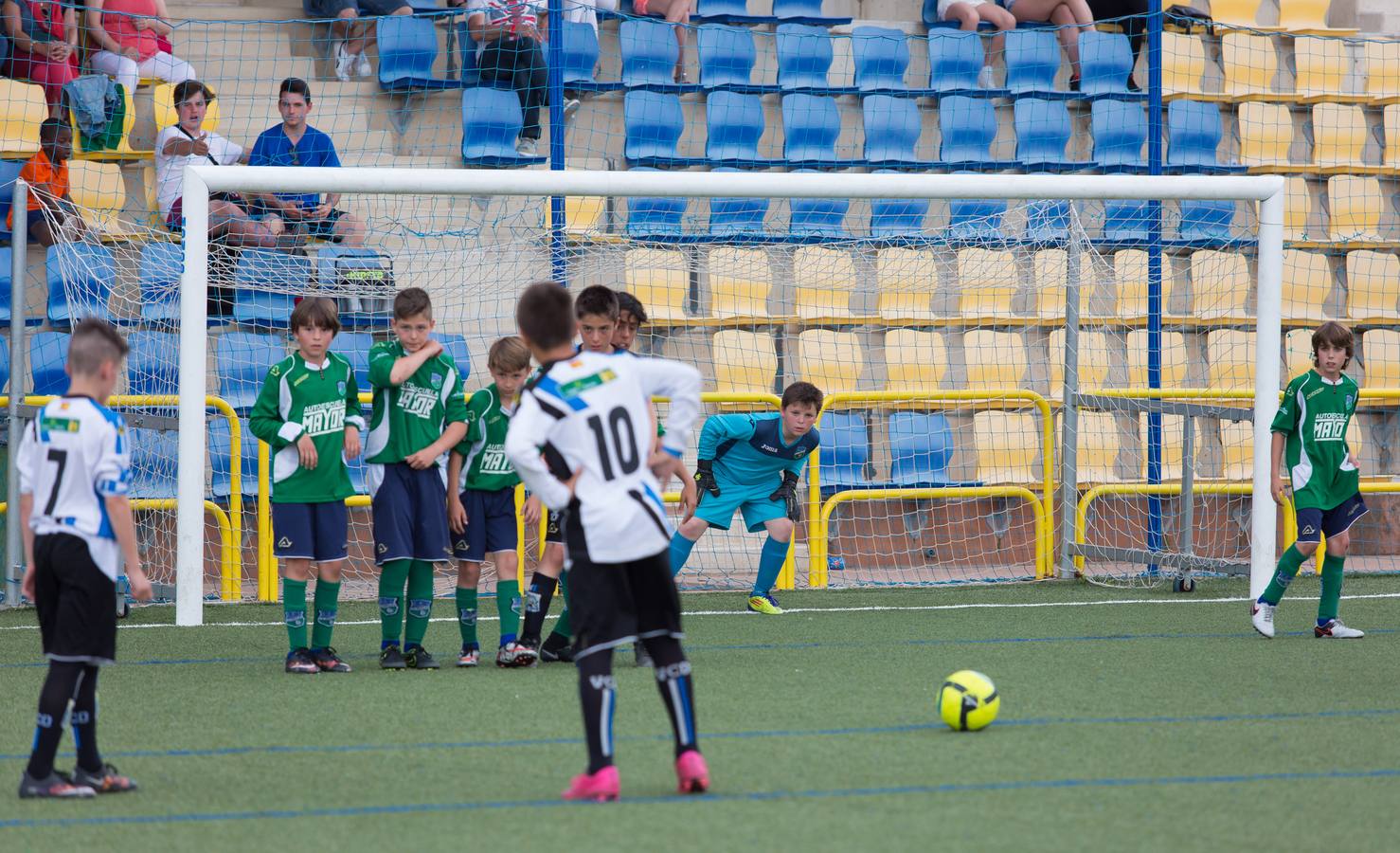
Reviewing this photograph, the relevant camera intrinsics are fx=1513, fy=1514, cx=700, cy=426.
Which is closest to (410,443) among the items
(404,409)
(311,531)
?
(404,409)

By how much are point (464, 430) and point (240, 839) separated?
293 cm

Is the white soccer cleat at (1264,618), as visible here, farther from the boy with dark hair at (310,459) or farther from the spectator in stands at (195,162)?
the spectator in stands at (195,162)

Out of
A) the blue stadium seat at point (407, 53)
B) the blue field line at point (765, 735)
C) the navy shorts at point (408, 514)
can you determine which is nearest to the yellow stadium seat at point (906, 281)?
the blue stadium seat at point (407, 53)

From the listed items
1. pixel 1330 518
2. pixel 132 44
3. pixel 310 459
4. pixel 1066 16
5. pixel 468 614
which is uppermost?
pixel 1066 16

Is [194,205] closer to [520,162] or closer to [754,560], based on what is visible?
[520,162]

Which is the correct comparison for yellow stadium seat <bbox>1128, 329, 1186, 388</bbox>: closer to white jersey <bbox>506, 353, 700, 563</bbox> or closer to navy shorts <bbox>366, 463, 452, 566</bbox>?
navy shorts <bbox>366, 463, 452, 566</bbox>

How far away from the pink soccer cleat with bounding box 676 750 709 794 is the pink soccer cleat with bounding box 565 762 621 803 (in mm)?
181

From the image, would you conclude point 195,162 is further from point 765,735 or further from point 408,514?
point 765,735

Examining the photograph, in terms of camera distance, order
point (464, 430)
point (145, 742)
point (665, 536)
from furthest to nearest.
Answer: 1. point (464, 430)
2. point (145, 742)
3. point (665, 536)

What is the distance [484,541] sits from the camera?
6.69 meters

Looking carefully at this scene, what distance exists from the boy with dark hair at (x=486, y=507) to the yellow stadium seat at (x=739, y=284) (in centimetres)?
446

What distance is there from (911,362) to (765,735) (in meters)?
6.54

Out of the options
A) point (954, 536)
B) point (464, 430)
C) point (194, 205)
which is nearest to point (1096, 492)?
point (954, 536)

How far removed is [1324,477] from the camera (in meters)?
7.45
